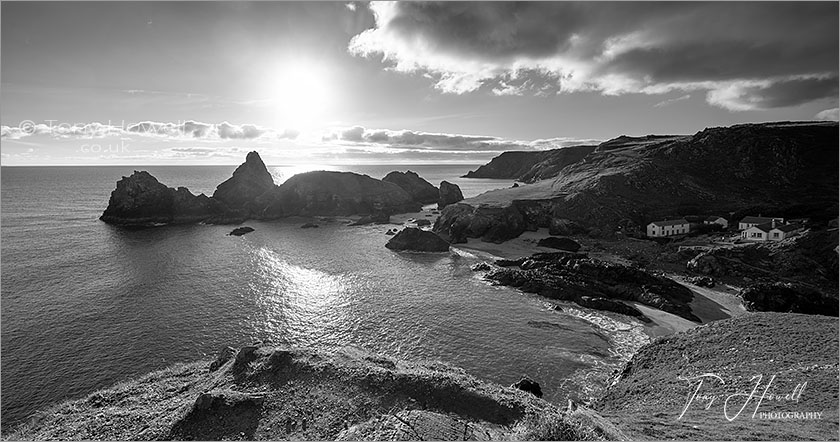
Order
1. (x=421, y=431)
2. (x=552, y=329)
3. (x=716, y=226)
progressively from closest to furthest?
(x=421, y=431), (x=552, y=329), (x=716, y=226)

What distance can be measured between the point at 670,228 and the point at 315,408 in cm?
7427

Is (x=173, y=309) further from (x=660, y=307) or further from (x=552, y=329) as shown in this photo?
(x=660, y=307)

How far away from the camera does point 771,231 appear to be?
58656 mm

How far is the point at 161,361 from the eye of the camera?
30.0 meters

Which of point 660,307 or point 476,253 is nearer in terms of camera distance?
point 660,307

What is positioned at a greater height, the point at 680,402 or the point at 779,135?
the point at 779,135

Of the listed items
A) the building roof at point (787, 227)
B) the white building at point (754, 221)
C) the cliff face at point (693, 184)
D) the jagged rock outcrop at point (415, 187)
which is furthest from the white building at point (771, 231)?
the jagged rock outcrop at point (415, 187)

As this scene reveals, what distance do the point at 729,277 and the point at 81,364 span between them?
225ft

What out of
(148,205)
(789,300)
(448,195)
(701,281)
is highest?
(148,205)

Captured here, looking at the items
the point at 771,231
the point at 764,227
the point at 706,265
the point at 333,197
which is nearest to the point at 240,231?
the point at 333,197

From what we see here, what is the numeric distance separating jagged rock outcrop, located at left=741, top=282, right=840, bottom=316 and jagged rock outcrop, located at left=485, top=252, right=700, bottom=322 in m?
5.49

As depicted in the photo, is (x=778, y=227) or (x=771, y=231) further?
(x=778, y=227)

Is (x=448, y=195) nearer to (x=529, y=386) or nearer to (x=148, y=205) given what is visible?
(x=148, y=205)

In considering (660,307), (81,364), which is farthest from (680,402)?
(81,364)
